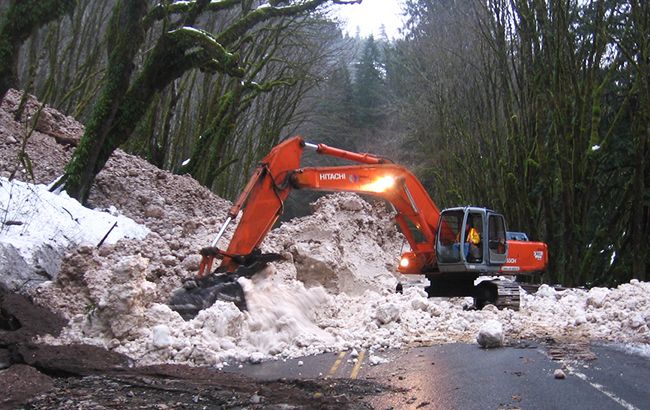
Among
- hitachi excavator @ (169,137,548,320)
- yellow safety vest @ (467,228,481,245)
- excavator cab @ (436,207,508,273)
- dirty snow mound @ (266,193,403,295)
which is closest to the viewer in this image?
hitachi excavator @ (169,137,548,320)

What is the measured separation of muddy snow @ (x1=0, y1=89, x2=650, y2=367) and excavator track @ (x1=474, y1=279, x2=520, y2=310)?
1.06 ft

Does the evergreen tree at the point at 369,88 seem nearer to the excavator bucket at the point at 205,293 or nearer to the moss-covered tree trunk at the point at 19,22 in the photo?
the excavator bucket at the point at 205,293

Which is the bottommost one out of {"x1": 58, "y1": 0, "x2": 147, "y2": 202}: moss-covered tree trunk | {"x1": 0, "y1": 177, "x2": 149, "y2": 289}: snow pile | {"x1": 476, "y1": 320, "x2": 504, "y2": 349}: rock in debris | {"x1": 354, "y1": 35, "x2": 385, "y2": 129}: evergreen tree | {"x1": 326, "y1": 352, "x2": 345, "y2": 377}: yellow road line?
{"x1": 326, "y1": 352, "x2": 345, "y2": 377}: yellow road line

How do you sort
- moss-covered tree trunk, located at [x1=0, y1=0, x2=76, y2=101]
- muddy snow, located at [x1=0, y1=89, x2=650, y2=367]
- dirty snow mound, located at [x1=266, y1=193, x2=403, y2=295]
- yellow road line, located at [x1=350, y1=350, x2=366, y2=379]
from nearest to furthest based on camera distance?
1. yellow road line, located at [x1=350, y1=350, x2=366, y2=379]
2. muddy snow, located at [x1=0, y1=89, x2=650, y2=367]
3. moss-covered tree trunk, located at [x1=0, y1=0, x2=76, y2=101]
4. dirty snow mound, located at [x1=266, y1=193, x2=403, y2=295]

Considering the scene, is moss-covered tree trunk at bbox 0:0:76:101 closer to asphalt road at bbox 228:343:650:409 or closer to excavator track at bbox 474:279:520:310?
asphalt road at bbox 228:343:650:409

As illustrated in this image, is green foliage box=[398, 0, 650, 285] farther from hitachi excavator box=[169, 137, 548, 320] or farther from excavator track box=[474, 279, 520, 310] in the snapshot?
excavator track box=[474, 279, 520, 310]

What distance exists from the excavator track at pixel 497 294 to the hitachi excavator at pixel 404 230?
0.02 m

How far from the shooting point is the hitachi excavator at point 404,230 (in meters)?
12.5

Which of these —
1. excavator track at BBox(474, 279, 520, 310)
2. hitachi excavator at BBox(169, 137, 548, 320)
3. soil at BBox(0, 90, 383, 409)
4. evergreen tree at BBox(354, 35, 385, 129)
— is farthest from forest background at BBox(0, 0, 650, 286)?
evergreen tree at BBox(354, 35, 385, 129)

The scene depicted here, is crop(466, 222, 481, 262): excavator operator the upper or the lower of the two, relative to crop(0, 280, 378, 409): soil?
upper

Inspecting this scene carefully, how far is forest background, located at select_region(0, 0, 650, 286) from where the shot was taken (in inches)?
623

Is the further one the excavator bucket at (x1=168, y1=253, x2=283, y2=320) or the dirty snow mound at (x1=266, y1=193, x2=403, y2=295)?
the dirty snow mound at (x1=266, y1=193, x2=403, y2=295)

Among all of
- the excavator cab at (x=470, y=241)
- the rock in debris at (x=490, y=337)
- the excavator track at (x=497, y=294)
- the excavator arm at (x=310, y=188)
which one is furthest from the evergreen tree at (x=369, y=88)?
the rock in debris at (x=490, y=337)

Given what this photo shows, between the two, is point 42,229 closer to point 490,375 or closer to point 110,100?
point 110,100
